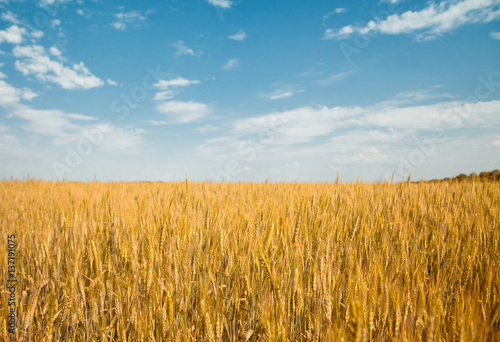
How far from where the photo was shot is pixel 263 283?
1431mm

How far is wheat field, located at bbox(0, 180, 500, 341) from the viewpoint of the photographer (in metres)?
1.10

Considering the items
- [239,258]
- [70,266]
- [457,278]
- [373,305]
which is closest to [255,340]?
[239,258]

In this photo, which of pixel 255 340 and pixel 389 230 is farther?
pixel 389 230

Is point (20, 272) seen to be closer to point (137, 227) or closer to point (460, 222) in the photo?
point (137, 227)

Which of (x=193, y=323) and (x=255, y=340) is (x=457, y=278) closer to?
(x=255, y=340)

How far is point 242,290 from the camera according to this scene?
1.51m

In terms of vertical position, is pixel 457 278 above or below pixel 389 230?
below

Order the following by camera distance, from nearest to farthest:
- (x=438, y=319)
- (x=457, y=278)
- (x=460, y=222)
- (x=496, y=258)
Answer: (x=438, y=319) < (x=457, y=278) < (x=496, y=258) < (x=460, y=222)

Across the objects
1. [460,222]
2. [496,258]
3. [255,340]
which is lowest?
[255,340]

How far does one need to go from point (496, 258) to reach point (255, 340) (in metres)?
1.60

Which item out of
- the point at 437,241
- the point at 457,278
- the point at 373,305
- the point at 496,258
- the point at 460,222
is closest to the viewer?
the point at 373,305

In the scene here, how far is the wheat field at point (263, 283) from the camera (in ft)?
3.61

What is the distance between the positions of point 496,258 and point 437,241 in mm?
318

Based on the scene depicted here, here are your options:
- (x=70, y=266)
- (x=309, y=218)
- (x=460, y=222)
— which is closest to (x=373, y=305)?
(x=309, y=218)
